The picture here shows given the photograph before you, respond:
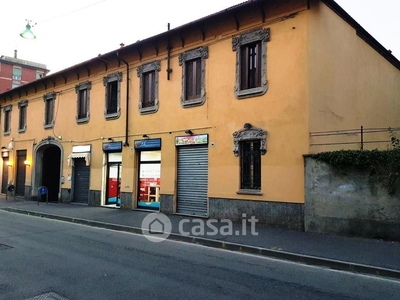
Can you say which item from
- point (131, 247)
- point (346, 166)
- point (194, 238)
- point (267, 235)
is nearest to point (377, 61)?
point (346, 166)

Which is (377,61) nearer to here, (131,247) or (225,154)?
(225,154)

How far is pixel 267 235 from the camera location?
30.4 feet

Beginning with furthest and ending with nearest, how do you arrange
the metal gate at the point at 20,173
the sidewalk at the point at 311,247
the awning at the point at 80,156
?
the metal gate at the point at 20,173, the awning at the point at 80,156, the sidewalk at the point at 311,247

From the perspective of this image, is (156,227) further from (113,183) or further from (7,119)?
(7,119)

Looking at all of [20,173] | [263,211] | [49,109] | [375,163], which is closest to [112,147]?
[49,109]

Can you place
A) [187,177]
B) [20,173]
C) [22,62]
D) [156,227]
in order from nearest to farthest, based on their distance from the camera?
1. [156,227]
2. [187,177]
3. [20,173]
4. [22,62]

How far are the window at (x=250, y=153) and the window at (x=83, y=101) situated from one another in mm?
10038

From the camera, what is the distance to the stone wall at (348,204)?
28.1 ft

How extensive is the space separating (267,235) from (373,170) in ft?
11.2

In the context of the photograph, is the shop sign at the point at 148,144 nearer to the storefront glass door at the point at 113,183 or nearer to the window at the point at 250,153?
the storefront glass door at the point at 113,183

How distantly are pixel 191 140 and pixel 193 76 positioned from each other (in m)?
2.74

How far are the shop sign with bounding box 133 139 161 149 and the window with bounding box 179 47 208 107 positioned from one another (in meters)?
2.16

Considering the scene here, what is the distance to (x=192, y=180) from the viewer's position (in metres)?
13.2

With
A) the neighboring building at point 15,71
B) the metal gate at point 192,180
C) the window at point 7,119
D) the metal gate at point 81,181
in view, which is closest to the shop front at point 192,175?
the metal gate at point 192,180
